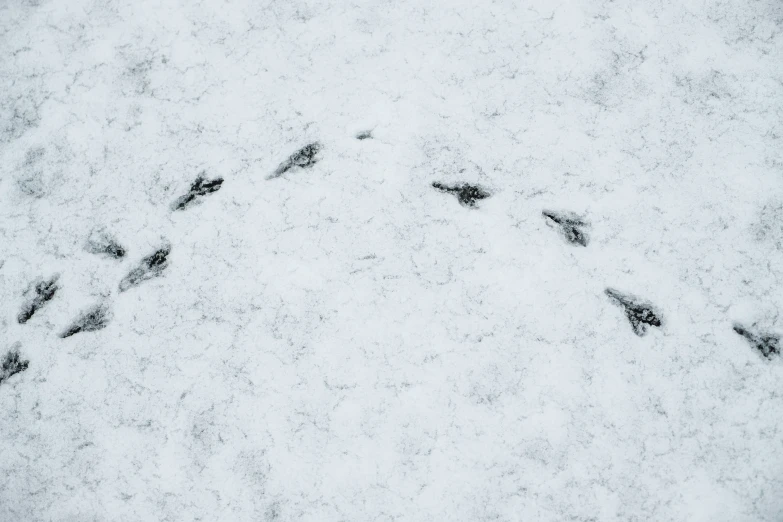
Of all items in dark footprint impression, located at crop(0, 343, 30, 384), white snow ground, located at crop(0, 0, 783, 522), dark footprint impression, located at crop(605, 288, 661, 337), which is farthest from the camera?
dark footprint impression, located at crop(0, 343, 30, 384)

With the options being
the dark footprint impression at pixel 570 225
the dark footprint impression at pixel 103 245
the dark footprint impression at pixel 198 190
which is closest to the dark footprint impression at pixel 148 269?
the dark footprint impression at pixel 103 245

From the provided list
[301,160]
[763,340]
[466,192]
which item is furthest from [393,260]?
[763,340]

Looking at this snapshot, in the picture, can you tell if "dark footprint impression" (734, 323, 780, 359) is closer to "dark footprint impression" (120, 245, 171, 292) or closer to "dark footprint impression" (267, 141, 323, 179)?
"dark footprint impression" (267, 141, 323, 179)

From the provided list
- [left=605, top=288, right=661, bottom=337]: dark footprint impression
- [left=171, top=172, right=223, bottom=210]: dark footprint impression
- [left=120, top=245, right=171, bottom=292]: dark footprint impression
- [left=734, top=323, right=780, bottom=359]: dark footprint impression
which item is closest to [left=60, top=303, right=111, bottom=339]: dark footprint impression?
[left=120, top=245, right=171, bottom=292]: dark footprint impression

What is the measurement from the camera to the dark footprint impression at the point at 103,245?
233cm

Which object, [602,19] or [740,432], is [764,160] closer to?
[602,19]

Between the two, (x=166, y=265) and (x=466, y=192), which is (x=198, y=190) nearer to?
(x=166, y=265)

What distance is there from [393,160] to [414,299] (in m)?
0.75

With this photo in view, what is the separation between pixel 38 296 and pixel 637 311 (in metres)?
2.91

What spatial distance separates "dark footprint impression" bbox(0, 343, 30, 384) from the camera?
219 centimetres

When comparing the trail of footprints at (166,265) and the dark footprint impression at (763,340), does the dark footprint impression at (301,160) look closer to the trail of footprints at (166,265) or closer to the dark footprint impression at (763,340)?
the trail of footprints at (166,265)

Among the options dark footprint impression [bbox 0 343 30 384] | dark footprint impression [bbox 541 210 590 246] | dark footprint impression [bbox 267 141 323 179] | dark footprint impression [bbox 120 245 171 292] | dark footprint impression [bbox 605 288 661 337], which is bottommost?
dark footprint impression [bbox 0 343 30 384]

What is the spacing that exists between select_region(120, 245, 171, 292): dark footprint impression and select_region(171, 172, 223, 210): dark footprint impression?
0.24 metres

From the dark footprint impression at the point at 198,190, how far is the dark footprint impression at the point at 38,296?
27.2 inches
